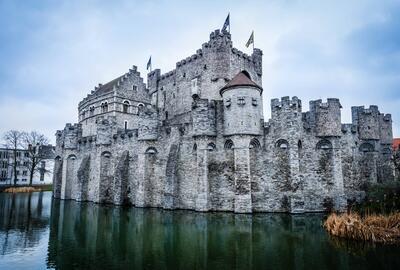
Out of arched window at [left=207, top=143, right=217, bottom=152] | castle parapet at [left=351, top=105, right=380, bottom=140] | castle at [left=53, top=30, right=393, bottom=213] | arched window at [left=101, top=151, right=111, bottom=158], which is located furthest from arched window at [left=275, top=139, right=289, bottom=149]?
arched window at [left=101, top=151, right=111, bottom=158]

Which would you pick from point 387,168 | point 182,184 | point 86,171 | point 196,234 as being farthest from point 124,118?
point 387,168

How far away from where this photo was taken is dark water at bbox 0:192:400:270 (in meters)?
9.91

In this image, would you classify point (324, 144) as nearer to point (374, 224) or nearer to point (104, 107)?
point (374, 224)

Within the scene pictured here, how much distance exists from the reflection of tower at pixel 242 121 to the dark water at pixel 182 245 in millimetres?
3443

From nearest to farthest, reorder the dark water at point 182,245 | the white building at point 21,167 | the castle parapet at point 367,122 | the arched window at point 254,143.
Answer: the dark water at point 182,245 → the arched window at point 254,143 → the castle parapet at point 367,122 → the white building at point 21,167

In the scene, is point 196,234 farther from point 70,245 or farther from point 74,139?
point 74,139

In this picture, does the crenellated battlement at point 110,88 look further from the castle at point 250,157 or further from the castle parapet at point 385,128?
the castle parapet at point 385,128

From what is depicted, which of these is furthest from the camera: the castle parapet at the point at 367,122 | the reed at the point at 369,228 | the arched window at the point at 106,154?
the arched window at the point at 106,154

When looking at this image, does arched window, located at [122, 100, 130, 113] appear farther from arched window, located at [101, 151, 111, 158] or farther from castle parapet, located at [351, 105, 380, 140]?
castle parapet, located at [351, 105, 380, 140]

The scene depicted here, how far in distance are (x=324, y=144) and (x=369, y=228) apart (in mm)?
10369

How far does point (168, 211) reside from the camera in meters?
22.6

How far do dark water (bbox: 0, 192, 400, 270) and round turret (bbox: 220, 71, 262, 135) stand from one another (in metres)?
6.83

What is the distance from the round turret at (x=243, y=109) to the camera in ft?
73.1

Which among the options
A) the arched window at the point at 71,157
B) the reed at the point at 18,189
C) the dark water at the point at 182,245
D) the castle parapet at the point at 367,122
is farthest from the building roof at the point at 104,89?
the castle parapet at the point at 367,122
